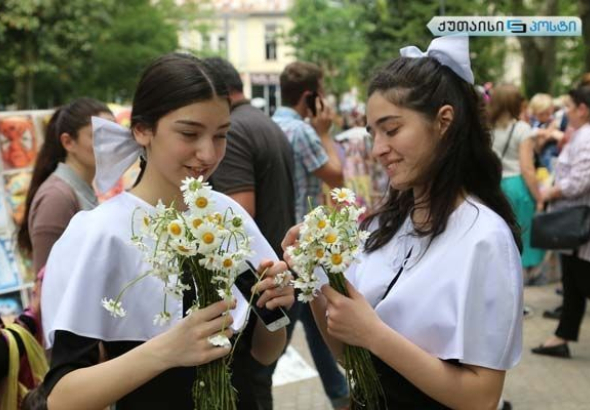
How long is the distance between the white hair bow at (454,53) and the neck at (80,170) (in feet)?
7.61

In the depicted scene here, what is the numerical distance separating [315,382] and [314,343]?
2.49 ft

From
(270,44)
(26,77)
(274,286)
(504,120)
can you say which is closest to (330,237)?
(274,286)

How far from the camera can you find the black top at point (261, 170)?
13.0 ft

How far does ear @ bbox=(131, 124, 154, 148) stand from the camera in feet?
6.77

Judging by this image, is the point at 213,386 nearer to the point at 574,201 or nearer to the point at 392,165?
the point at 392,165

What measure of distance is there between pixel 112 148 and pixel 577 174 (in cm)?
434

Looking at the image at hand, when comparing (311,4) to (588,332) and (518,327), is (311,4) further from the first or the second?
(518,327)

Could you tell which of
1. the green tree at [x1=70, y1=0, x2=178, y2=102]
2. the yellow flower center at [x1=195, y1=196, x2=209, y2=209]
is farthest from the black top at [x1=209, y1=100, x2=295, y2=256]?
the green tree at [x1=70, y1=0, x2=178, y2=102]

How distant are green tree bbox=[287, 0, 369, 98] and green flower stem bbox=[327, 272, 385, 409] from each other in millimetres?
37580

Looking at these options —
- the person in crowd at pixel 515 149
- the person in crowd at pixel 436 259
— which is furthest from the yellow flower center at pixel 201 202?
the person in crowd at pixel 515 149

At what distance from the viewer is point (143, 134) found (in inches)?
81.9

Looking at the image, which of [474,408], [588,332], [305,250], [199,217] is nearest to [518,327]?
[474,408]

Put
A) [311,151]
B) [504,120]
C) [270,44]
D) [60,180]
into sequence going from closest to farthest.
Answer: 1. [60,180]
2. [311,151]
3. [504,120]
4. [270,44]

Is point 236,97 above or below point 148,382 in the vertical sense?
above
